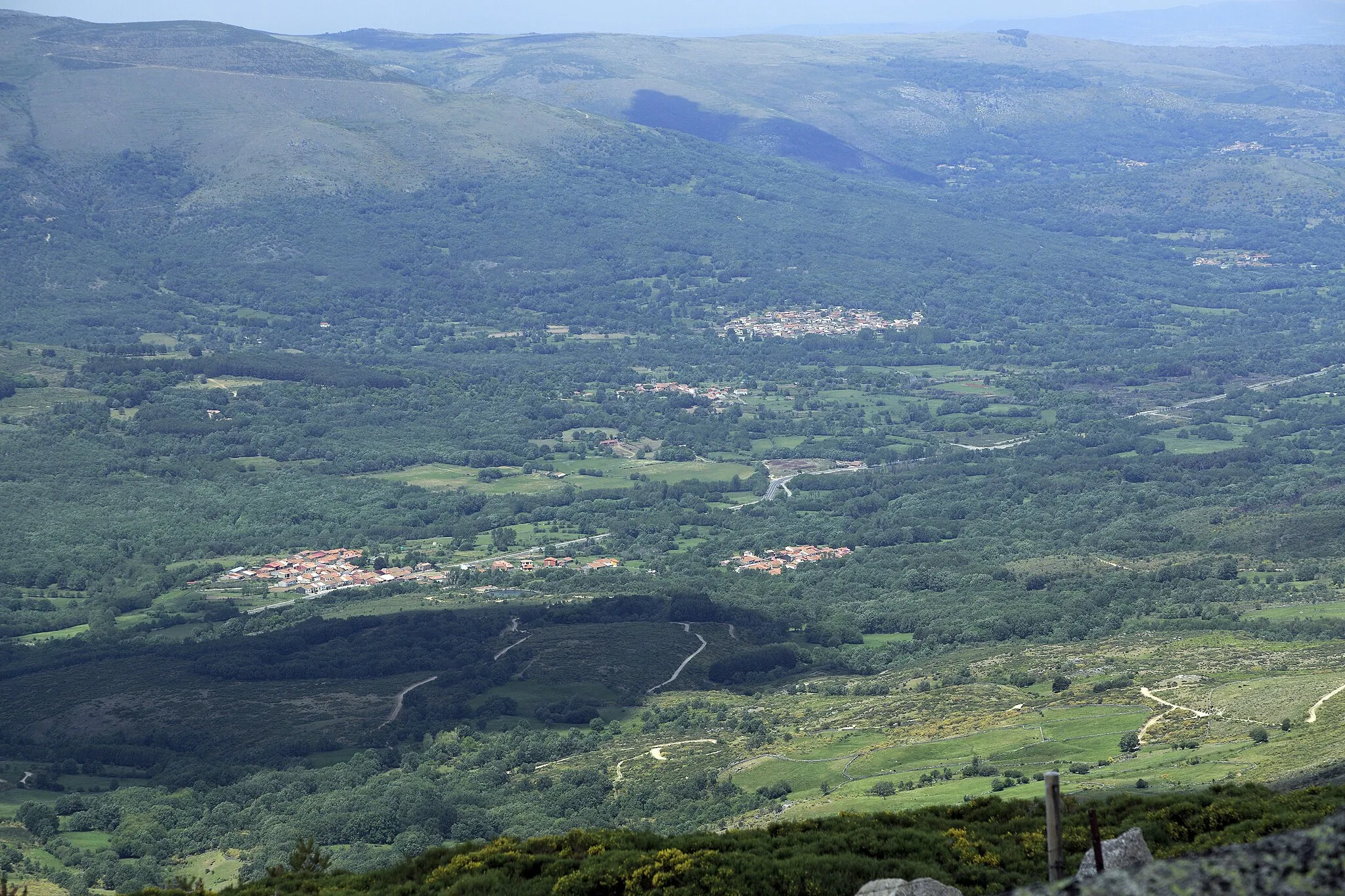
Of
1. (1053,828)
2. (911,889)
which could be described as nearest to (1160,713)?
(911,889)

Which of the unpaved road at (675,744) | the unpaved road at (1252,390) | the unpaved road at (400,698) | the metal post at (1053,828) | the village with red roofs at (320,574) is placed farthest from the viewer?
the unpaved road at (1252,390)

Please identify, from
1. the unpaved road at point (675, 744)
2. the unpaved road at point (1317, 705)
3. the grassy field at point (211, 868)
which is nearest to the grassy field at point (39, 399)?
the unpaved road at point (675, 744)

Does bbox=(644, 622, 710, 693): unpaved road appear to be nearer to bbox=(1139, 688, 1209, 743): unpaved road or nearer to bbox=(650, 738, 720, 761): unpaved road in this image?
bbox=(650, 738, 720, 761): unpaved road

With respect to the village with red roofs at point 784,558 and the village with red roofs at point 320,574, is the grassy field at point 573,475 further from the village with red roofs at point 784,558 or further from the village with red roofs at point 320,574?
the village with red roofs at point 784,558

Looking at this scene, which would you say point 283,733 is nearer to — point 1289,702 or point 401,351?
point 1289,702

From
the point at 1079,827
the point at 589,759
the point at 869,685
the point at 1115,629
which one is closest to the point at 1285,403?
the point at 1115,629

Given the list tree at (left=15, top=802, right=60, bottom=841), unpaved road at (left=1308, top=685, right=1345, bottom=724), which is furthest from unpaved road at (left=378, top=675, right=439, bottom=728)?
unpaved road at (left=1308, top=685, right=1345, bottom=724)

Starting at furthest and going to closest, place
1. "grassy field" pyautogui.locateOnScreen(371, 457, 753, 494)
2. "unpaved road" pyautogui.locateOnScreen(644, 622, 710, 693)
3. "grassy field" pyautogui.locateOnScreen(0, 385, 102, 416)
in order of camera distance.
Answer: "grassy field" pyautogui.locateOnScreen(0, 385, 102, 416)
"grassy field" pyautogui.locateOnScreen(371, 457, 753, 494)
"unpaved road" pyautogui.locateOnScreen(644, 622, 710, 693)
